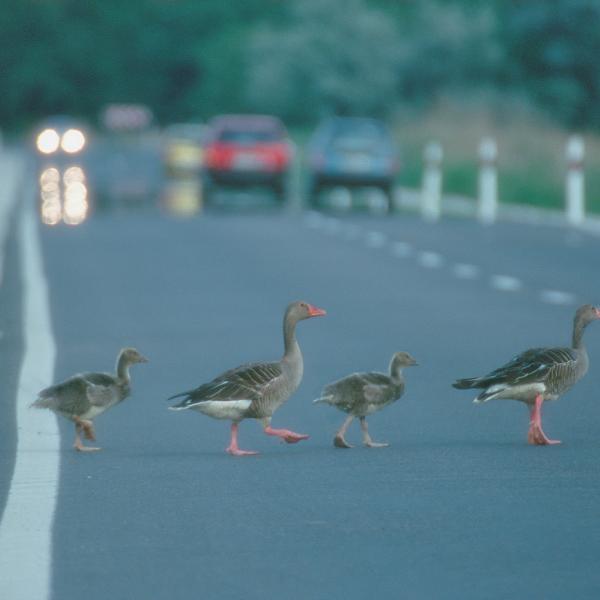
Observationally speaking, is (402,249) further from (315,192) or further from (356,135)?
(356,135)

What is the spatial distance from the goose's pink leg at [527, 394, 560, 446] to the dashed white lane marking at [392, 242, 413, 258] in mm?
17428

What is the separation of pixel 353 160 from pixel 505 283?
21.0 meters

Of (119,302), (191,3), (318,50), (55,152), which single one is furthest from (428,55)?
(191,3)

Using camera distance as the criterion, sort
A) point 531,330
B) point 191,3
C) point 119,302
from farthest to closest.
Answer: point 191,3
point 119,302
point 531,330

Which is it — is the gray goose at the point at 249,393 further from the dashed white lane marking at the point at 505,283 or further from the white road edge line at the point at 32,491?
the dashed white lane marking at the point at 505,283

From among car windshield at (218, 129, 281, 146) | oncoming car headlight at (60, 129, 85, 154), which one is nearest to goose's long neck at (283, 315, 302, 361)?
car windshield at (218, 129, 281, 146)

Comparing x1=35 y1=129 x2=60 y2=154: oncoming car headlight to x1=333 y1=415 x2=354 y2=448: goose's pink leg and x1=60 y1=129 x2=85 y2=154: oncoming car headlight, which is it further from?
x1=333 y1=415 x2=354 y2=448: goose's pink leg

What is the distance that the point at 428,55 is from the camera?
298 feet

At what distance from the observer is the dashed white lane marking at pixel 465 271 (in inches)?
947

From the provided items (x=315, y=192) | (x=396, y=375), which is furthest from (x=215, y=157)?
(x=396, y=375)

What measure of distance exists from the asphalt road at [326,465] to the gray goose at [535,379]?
9.5 inches

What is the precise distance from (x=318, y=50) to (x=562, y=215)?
57396 mm

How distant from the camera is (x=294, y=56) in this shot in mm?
99312

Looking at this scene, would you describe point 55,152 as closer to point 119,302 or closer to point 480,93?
point 480,93
